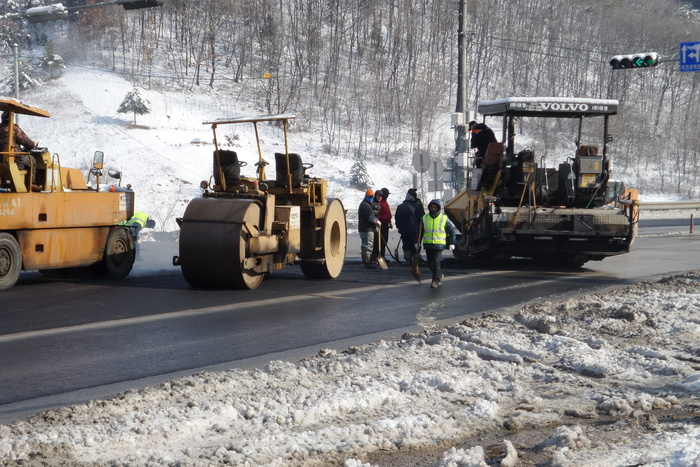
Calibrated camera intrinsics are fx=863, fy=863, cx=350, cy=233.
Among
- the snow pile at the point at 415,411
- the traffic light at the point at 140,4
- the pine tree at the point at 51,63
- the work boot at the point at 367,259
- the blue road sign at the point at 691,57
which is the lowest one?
the work boot at the point at 367,259

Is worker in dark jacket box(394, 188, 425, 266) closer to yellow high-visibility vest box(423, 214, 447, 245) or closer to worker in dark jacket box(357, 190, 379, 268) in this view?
worker in dark jacket box(357, 190, 379, 268)

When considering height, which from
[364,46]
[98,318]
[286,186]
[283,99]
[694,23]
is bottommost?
[98,318]

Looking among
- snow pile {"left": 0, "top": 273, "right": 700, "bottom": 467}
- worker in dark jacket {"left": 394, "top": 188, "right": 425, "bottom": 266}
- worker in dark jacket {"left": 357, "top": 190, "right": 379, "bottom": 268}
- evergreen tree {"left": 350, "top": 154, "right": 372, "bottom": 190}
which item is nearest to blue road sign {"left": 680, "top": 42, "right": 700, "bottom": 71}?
worker in dark jacket {"left": 394, "top": 188, "right": 425, "bottom": 266}

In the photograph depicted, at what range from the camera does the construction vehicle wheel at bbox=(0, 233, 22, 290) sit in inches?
476

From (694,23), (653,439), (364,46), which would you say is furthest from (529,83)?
(653,439)

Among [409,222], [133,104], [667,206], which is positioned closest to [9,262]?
[409,222]

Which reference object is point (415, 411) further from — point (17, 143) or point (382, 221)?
point (382, 221)

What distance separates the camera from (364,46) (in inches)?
2744

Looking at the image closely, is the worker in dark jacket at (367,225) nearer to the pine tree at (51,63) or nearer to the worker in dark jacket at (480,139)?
the worker in dark jacket at (480,139)

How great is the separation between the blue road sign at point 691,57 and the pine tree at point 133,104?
3468cm

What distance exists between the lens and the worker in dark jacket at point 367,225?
16.9m

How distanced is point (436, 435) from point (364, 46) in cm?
6613

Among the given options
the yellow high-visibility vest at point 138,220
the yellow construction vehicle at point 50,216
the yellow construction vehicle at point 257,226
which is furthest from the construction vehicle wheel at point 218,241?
the yellow high-visibility vest at point 138,220

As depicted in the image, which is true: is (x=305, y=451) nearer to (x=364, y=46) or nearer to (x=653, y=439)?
(x=653, y=439)
